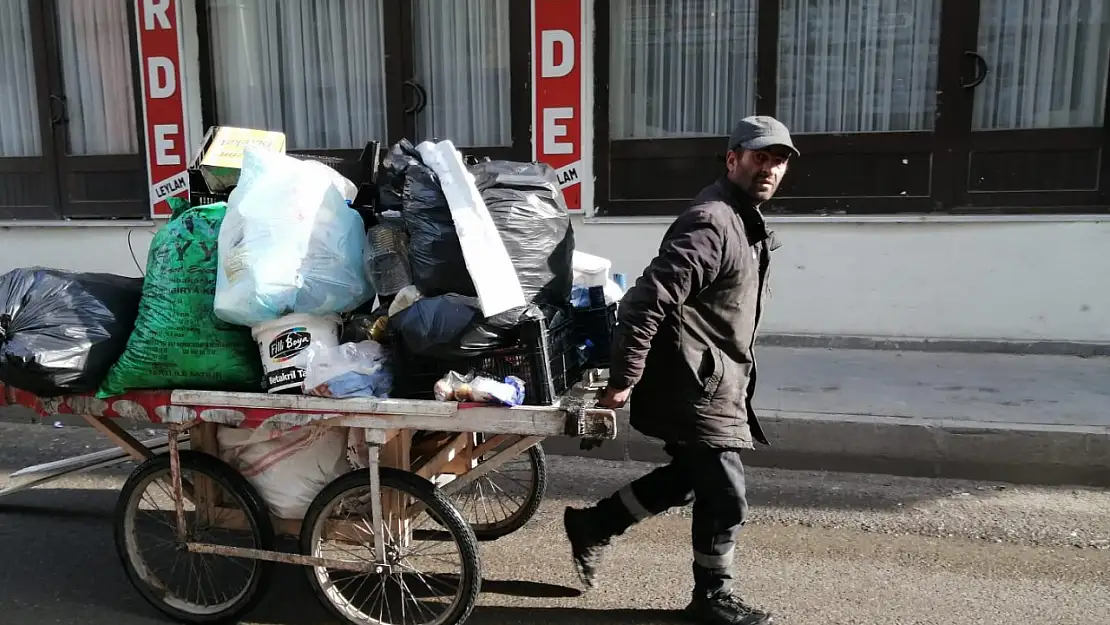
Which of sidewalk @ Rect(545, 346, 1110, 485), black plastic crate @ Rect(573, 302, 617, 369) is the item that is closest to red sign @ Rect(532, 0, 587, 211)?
sidewalk @ Rect(545, 346, 1110, 485)

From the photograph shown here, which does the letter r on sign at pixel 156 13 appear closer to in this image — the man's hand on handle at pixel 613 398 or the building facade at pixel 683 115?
the building facade at pixel 683 115

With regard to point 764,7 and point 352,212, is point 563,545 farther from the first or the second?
point 764,7

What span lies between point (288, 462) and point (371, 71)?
574 centimetres

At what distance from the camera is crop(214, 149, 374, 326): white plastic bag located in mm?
2668

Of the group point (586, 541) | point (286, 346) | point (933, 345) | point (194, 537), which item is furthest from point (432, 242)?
point (933, 345)

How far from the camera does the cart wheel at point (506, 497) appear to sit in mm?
3633

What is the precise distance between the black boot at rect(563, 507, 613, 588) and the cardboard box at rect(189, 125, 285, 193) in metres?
2.02

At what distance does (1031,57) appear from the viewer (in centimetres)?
655

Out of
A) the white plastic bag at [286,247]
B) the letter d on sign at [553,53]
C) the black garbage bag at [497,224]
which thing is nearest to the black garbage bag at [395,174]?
the black garbage bag at [497,224]

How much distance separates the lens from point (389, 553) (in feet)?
9.12

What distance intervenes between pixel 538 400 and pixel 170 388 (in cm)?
133

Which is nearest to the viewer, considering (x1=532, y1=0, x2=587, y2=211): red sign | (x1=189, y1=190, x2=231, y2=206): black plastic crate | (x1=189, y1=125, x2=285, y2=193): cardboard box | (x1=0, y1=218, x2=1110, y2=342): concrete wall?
(x1=189, y1=125, x2=285, y2=193): cardboard box

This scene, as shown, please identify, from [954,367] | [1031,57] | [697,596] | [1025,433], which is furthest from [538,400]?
[1031,57]

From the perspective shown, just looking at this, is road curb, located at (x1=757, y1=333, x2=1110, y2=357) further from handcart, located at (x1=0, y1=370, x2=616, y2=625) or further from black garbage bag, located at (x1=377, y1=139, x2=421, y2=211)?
black garbage bag, located at (x1=377, y1=139, x2=421, y2=211)
